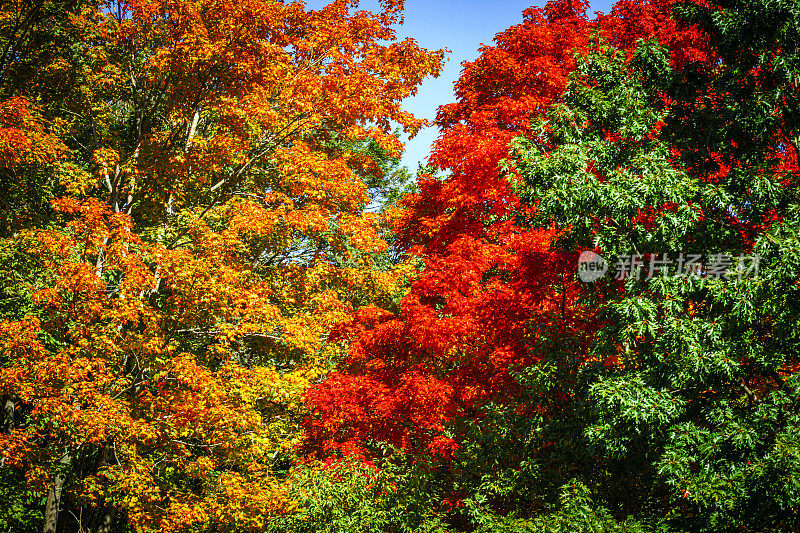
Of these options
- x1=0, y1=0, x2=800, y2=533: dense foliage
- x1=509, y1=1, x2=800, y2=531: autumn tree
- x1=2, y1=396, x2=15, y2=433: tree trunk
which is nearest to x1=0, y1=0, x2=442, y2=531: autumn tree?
x1=0, y1=0, x2=800, y2=533: dense foliage

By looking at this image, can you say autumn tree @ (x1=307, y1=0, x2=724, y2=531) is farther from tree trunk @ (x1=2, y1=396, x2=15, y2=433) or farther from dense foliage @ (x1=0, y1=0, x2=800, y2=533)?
tree trunk @ (x1=2, y1=396, x2=15, y2=433)

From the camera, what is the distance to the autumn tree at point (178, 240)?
10.7 meters

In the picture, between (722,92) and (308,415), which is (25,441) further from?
(722,92)

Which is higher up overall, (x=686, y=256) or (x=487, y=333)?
(x=686, y=256)

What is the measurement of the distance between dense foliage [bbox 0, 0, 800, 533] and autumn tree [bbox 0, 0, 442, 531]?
8 cm

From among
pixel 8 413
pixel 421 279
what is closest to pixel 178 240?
pixel 421 279

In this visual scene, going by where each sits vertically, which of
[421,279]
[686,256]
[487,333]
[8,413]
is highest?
[686,256]

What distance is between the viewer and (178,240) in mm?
13078

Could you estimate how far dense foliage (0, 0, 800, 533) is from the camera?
7371mm

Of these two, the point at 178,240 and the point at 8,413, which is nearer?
the point at 178,240

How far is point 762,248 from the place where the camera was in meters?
6.80

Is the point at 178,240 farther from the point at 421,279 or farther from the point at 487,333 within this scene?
the point at 487,333

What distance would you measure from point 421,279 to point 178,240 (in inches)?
229

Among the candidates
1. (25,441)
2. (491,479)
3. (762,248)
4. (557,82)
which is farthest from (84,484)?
(557,82)
